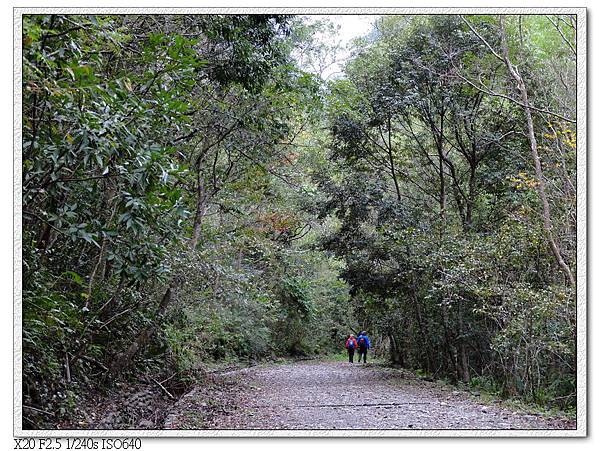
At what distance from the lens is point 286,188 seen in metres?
13.2

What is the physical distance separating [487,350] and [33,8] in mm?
8898

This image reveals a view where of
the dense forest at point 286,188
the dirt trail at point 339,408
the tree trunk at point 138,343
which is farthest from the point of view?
the tree trunk at point 138,343

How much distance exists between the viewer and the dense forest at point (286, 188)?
4.31 metres

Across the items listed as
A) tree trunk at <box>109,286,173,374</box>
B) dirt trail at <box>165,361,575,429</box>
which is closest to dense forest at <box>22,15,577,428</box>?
tree trunk at <box>109,286,173,374</box>

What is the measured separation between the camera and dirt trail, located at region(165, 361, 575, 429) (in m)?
5.73

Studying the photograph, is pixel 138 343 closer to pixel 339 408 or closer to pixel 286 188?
pixel 339 408

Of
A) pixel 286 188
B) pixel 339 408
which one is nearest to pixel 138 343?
pixel 339 408

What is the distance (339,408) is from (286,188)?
683cm

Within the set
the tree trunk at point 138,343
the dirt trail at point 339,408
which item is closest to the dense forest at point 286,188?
the tree trunk at point 138,343

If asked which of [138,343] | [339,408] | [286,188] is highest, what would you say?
[286,188]

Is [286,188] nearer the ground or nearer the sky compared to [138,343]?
nearer the sky

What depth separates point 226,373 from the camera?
13.8m

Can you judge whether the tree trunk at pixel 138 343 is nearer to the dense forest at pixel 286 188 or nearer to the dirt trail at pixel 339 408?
the dense forest at pixel 286 188

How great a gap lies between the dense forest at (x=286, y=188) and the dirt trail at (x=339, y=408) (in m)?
0.75
